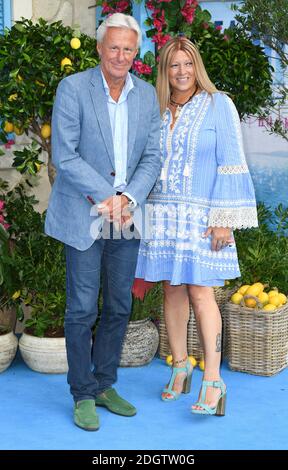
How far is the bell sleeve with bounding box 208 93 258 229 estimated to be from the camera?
410 centimetres

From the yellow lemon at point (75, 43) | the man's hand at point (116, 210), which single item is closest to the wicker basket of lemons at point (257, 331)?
the man's hand at point (116, 210)

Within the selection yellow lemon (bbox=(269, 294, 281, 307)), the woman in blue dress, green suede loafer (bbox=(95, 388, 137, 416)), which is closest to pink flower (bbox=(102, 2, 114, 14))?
the woman in blue dress

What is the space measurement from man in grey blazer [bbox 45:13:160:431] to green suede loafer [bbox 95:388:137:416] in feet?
0.55

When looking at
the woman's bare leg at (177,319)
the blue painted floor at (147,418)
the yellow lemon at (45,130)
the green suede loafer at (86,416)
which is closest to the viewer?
the blue painted floor at (147,418)

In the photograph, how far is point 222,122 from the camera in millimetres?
4113

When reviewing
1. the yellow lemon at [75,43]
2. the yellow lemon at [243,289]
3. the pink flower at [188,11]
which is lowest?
the yellow lemon at [243,289]

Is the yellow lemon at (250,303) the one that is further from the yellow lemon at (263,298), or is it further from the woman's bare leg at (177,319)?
the woman's bare leg at (177,319)

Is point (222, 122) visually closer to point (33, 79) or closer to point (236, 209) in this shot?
point (236, 209)

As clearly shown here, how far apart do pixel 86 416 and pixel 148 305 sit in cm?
133

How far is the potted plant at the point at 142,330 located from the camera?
5168 mm

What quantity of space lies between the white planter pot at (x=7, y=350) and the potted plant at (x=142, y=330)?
0.69 meters

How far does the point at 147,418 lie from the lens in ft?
14.0

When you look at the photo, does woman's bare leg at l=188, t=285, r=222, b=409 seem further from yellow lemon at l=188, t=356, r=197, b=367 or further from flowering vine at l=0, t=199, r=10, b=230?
flowering vine at l=0, t=199, r=10, b=230
